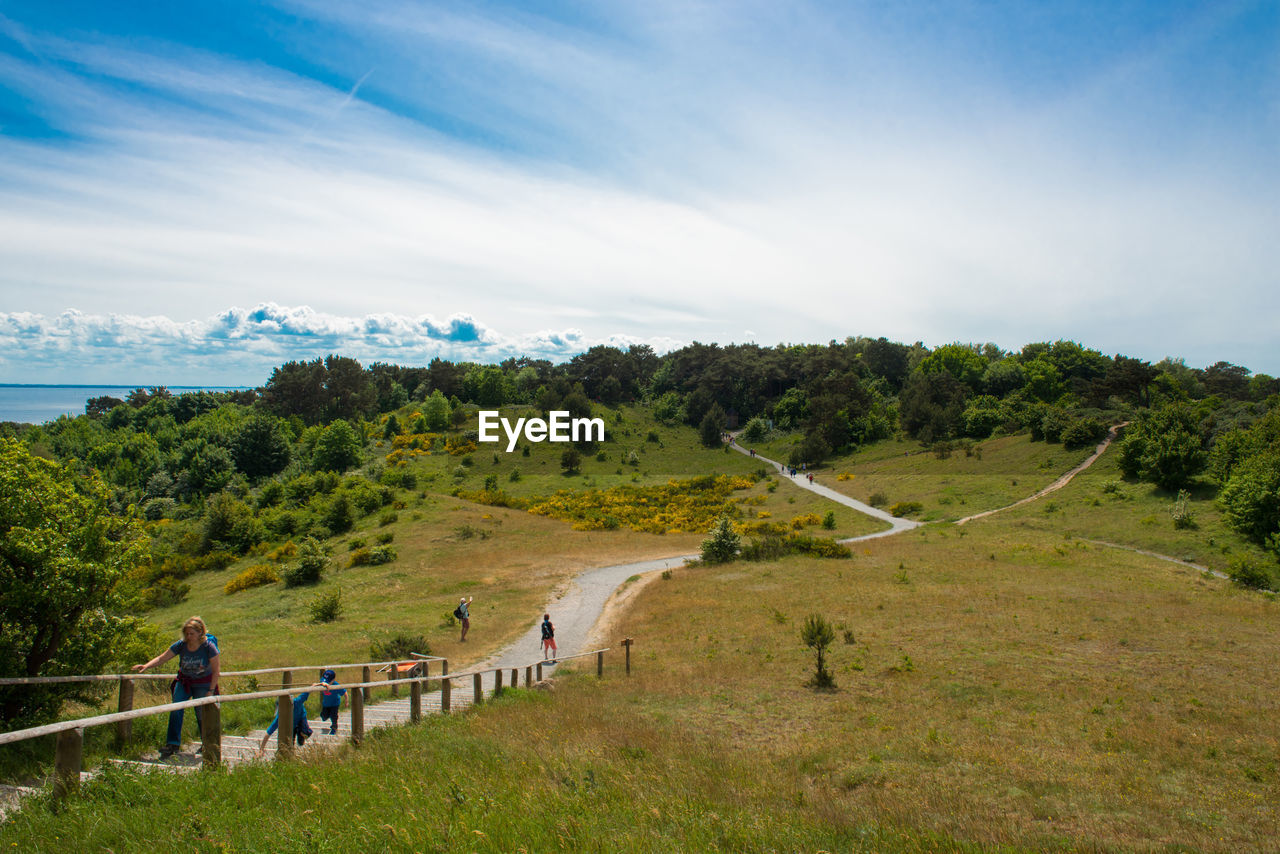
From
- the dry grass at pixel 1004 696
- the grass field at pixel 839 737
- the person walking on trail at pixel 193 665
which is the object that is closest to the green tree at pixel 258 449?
the grass field at pixel 839 737

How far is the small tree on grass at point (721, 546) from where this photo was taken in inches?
1415

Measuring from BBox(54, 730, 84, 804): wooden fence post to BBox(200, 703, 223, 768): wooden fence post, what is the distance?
3.70ft

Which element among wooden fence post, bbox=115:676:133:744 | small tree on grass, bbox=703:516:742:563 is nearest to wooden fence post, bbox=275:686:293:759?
wooden fence post, bbox=115:676:133:744

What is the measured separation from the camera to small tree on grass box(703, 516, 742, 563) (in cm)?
3594

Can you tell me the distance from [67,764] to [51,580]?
5127 millimetres

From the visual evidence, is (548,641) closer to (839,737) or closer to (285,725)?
(839,737)

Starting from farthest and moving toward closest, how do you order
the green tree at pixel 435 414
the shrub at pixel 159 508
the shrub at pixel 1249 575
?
the green tree at pixel 435 414 < the shrub at pixel 159 508 < the shrub at pixel 1249 575

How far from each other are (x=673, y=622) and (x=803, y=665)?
299 inches

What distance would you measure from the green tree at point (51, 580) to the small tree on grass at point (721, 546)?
29.4 m

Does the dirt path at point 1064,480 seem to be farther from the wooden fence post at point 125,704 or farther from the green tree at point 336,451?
the green tree at point 336,451

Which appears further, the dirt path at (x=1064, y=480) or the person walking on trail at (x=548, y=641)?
the dirt path at (x=1064, y=480)

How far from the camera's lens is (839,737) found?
1114 cm

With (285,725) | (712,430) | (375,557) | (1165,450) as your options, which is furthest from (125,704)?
(712,430)

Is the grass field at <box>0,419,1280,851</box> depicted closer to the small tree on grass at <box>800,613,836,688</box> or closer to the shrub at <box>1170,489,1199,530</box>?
the small tree on grass at <box>800,613,836,688</box>
